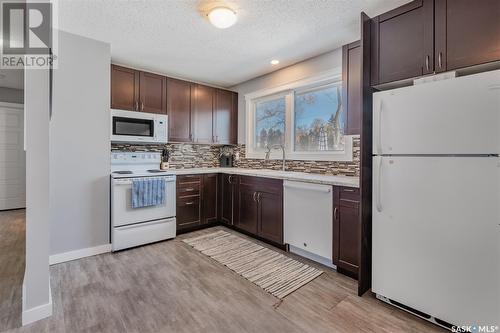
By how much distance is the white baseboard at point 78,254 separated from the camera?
2647 millimetres

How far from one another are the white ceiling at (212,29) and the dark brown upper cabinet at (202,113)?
0.59 meters

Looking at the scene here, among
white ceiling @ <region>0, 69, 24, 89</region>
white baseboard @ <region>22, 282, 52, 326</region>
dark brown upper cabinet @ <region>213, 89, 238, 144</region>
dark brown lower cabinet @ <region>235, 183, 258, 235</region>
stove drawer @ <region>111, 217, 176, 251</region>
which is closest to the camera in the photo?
white baseboard @ <region>22, 282, 52, 326</region>

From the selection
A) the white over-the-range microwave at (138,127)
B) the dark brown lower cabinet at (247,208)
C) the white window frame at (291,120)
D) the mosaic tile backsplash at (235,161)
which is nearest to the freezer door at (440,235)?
the mosaic tile backsplash at (235,161)

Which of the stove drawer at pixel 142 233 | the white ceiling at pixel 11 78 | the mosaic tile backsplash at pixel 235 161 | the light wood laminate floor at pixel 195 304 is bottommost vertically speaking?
the light wood laminate floor at pixel 195 304

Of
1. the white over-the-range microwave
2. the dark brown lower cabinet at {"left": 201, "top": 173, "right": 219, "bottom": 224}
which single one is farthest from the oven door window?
the dark brown lower cabinet at {"left": 201, "top": 173, "right": 219, "bottom": 224}

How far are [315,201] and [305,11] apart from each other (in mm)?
1830

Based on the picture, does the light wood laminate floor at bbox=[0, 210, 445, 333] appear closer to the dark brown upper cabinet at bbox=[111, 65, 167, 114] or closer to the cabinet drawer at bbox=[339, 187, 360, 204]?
the cabinet drawer at bbox=[339, 187, 360, 204]

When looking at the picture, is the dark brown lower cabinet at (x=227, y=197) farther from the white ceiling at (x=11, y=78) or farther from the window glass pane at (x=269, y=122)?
the white ceiling at (x=11, y=78)

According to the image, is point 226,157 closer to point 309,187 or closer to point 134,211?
point 134,211

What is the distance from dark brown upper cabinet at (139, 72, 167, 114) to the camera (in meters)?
3.49

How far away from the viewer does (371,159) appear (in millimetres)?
2127

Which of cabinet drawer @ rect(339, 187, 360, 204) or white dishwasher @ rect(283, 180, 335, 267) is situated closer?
cabinet drawer @ rect(339, 187, 360, 204)

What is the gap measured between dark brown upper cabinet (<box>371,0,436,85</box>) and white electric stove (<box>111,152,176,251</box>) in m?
2.77

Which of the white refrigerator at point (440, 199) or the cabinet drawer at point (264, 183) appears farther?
the cabinet drawer at point (264, 183)
